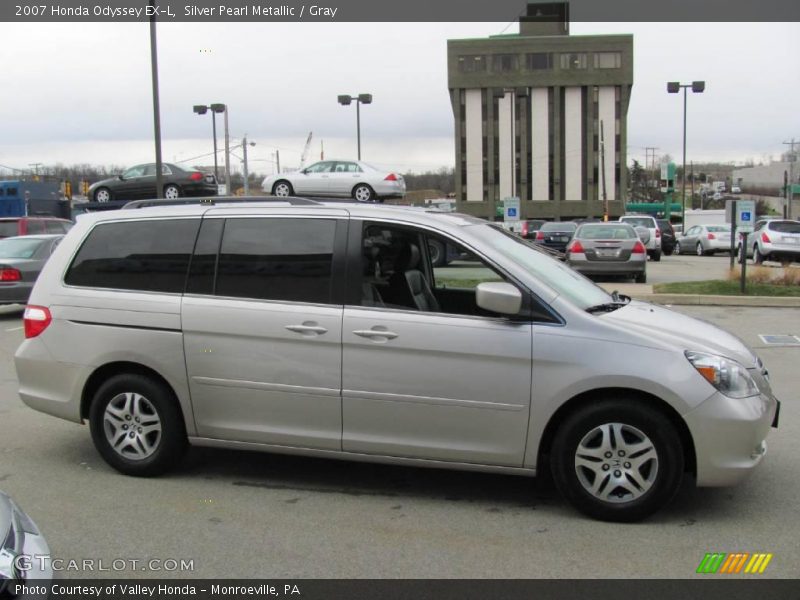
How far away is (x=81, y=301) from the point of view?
17.7 ft

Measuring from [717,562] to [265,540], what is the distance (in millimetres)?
2404

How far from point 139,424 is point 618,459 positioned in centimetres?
316

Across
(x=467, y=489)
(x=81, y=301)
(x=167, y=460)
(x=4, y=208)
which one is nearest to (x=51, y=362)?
(x=81, y=301)

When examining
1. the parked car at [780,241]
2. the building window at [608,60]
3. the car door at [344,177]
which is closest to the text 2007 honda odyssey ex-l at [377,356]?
the car door at [344,177]

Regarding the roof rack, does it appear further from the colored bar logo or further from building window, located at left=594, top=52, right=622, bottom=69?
building window, located at left=594, top=52, right=622, bottom=69

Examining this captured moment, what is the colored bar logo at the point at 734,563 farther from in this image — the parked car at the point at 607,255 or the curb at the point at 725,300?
the parked car at the point at 607,255

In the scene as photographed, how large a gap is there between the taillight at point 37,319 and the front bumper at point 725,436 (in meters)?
4.34

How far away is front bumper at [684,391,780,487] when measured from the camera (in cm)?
428

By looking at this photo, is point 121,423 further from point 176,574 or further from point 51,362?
point 176,574

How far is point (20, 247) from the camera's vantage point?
14.9 meters

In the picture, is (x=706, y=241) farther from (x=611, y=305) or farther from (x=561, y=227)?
(x=611, y=305)

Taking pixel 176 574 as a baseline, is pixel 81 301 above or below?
above
